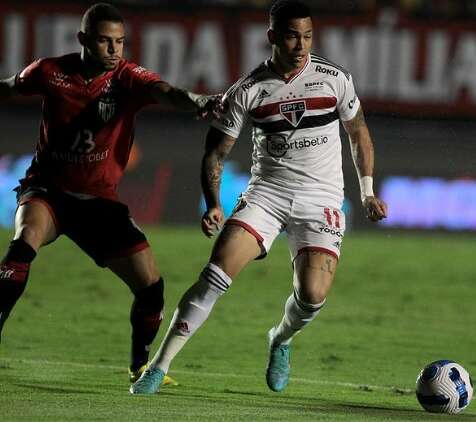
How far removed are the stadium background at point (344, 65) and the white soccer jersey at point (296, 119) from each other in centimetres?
1180

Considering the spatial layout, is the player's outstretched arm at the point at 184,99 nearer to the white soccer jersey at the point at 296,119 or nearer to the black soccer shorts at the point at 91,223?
the white soccer jersey at the point at 296,119

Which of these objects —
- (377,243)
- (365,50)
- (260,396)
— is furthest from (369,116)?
(260,396)

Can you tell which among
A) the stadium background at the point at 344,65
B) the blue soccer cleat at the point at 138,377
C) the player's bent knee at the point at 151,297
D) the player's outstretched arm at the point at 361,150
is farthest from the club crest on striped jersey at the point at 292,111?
the stadium background at the point at 344,65

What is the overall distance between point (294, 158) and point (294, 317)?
96cm

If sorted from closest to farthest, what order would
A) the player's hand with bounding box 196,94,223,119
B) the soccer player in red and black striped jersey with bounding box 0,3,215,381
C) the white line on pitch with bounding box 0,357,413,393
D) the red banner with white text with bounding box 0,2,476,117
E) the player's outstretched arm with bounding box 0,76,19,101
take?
Answer: the player's hand with bounding box 196,94,223,119, the soccer player in red and black striped jersey with bounding box 0,3,215,381, the player's outstretched arm with bounding box 0,76,19,101, the white line on pitch with bounding box 0,357,413,393, the red banner with white text with bounding box 0,2,476,117

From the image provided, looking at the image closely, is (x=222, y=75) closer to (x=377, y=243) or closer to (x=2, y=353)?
(x=377, y=243)

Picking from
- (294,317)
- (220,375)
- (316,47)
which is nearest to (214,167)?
(294,317)

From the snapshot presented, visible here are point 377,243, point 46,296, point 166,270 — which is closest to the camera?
point 46,296

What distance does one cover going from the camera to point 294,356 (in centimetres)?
958

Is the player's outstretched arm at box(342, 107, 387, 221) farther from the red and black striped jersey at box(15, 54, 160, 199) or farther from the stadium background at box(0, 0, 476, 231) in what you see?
the stadium background at box(0, 0, 476, 231)

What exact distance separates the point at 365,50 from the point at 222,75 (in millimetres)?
2508

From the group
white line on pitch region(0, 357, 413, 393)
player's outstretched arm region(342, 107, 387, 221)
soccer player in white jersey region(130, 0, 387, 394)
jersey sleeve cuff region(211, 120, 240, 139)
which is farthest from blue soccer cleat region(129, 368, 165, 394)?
player's outstretched arm region(342, 107, 387, 221)

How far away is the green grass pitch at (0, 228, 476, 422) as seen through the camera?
689 centimetres

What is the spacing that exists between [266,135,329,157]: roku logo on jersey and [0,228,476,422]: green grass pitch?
1.44 metres
